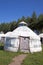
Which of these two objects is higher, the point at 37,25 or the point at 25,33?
the point at 37,25

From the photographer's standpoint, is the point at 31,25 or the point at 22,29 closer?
the point at 22,29

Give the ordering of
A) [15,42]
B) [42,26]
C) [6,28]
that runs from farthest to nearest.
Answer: [6,28]
[42,26]
[15,42]

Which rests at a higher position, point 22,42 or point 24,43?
point 22,42

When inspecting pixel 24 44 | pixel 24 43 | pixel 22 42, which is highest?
pixel 22 42

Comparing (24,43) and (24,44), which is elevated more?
(24,43)

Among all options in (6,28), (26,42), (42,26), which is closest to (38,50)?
(26,42)

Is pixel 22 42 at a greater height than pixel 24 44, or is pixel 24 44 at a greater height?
pixel 22 42

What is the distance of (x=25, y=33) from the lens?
18.7 m

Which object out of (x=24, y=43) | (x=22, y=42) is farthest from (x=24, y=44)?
(x=22, y=42)

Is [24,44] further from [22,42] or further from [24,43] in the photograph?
[22,42]

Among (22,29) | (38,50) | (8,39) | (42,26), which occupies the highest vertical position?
(42,26)

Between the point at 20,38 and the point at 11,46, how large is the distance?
54.8 inches

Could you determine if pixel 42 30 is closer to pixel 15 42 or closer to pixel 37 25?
pixel 37 25

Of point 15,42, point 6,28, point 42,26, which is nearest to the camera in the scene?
point 15,42
